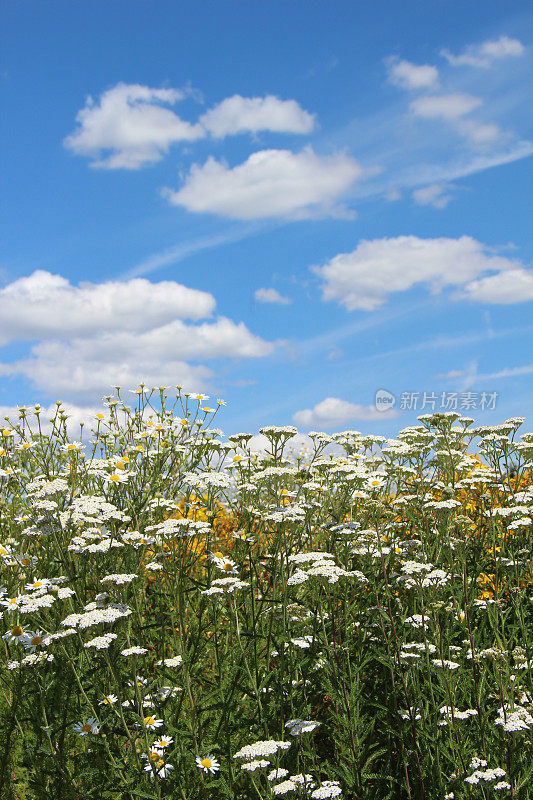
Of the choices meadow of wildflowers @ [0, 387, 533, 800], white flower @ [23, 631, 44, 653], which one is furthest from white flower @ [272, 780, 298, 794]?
white flower @ [23, 631, 44, 653]

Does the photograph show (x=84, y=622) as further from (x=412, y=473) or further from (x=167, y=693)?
(x=412, y=473)

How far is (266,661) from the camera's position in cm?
422

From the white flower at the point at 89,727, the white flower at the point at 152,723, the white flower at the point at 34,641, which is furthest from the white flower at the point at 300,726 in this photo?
the white flower at the point at 34,641

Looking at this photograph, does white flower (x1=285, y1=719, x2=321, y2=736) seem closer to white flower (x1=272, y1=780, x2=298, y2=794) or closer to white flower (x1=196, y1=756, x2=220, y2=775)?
white flower (x1=272, y1=780, x2=298, y2=794)

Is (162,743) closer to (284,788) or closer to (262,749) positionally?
(262,749)

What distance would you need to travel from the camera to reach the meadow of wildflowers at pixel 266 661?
360 centimetres

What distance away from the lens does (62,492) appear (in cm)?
465

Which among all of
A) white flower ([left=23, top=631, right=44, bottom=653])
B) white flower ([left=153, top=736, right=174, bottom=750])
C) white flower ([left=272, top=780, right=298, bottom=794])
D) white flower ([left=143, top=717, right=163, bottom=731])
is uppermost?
white flower ([left=23, top=631, right=44, bottom=653])

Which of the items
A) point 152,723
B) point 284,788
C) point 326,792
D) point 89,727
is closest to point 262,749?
point 284,788

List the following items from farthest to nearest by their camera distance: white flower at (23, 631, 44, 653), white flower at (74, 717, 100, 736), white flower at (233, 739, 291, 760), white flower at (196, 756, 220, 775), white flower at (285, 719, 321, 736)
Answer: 1. white flower at (23, 631, 44, 653)
2. white flower at (74, 717, 100, 736)
3. white flower at (196, 756, 220, 775)
4. white flower at (285, 719, 321, 736)
5. white flower at (233, 739, 291, 760)

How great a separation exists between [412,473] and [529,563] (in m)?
1.58

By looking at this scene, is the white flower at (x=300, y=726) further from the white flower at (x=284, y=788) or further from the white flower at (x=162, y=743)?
the white flower at (x=162, y=743)

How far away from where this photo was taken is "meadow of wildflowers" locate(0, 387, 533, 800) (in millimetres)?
3604

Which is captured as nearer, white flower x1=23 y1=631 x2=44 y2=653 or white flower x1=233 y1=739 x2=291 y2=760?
white flower x1=233 y1=739 x2=291 y2=760
